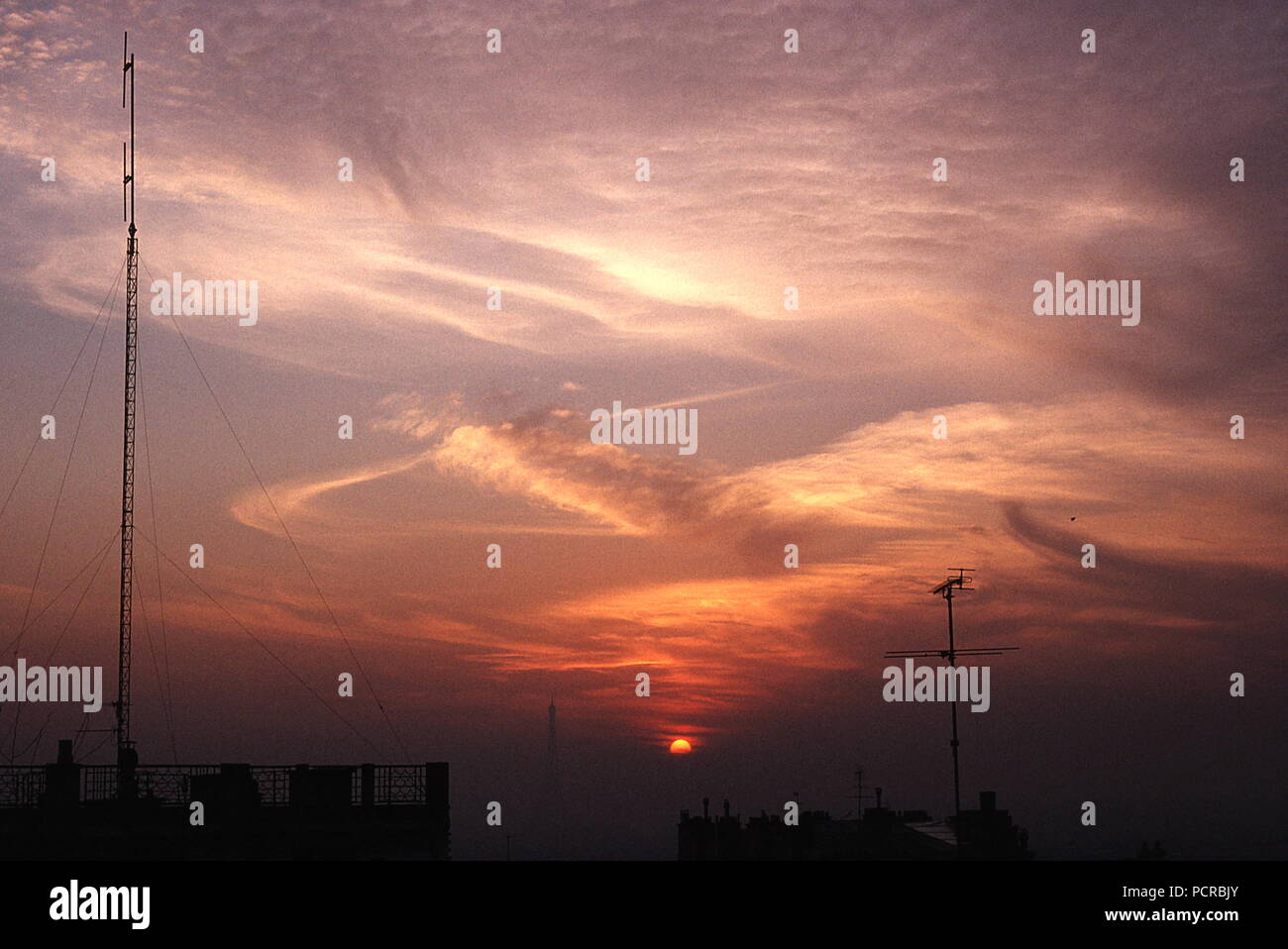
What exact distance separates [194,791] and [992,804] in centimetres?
4877

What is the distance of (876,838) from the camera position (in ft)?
280

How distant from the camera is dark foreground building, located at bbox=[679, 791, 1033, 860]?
81125 millimetres

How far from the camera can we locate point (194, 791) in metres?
73.9

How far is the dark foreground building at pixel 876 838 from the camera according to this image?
81.1 m
